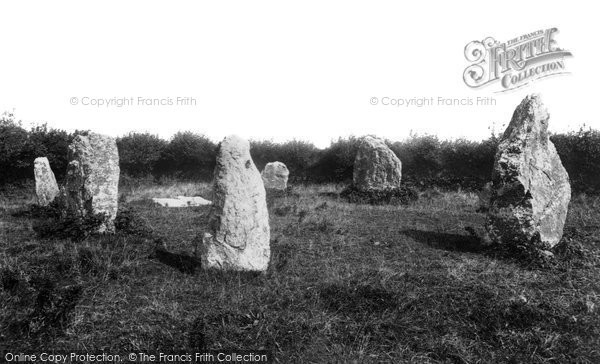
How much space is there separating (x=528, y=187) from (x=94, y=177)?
8246mm

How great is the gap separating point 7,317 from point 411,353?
14.6 ft

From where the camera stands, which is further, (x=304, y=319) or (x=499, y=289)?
(x=499, y=289)

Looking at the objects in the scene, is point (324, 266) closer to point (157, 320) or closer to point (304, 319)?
point (304, 319)

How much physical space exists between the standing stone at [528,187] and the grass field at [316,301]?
0.41m

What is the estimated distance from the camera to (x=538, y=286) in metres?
5.77

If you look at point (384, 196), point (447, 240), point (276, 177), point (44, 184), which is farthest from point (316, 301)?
point (276, 177)

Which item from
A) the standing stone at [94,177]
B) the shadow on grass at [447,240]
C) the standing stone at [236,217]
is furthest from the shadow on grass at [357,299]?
the standing stone at [94,177]

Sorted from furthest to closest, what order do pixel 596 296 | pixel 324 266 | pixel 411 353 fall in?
pixel 324 266 < pixel 596 296 < pixel 411 353

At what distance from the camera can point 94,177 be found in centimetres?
847

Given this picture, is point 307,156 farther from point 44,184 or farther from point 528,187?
point 528,187

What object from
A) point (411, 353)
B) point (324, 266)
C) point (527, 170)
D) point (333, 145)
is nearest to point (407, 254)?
point (324, 266)

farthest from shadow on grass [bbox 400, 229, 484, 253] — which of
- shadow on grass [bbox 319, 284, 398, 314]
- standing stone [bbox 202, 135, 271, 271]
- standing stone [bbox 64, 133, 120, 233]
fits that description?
standing stone [bbox 64, 133, 120, 233]

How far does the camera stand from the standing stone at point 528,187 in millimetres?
7168

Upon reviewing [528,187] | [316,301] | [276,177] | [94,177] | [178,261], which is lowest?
[316,301]
